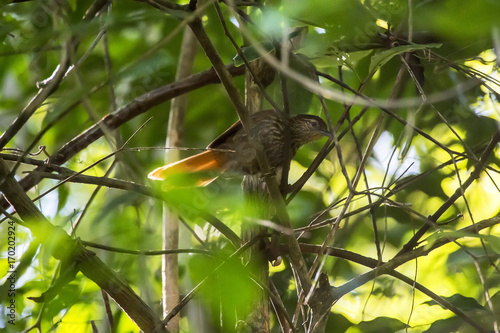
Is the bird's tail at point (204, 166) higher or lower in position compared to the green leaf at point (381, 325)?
higher

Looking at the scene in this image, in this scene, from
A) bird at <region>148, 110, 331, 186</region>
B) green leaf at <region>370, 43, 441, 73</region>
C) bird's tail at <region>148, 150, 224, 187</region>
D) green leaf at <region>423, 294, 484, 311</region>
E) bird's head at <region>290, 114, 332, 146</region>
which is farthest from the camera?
bird's head at <region>290, 114, 332, 146</region>

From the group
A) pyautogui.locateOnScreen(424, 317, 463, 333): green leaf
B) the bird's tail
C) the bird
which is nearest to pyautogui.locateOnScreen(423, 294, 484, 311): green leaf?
pyautogui.locateOnScreen(424, 317, 463, 333): green leaf

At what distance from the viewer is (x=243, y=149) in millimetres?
2740

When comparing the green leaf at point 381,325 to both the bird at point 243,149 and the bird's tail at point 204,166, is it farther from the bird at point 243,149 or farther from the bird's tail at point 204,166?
the bird's tail at point 204,166

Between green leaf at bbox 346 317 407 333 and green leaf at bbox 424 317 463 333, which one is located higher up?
green leaf at bbox 346 317 407 333

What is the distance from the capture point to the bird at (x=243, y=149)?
2637 mm

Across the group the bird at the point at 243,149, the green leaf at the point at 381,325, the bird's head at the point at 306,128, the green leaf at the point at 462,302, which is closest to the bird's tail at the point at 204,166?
the bird at the point at 243,149

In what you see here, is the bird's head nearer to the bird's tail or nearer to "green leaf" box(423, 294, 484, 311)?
the bird's tail

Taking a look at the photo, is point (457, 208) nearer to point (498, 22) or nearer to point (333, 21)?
point (333, 21)

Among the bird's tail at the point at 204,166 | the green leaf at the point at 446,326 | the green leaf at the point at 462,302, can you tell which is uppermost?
the bird's tail at the point at 204,166

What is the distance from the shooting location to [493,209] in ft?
9.90

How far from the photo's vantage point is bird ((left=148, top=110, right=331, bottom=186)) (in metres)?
2.64

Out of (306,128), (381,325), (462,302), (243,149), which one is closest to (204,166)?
(243,149)

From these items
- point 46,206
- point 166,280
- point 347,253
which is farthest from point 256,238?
point 46,206
